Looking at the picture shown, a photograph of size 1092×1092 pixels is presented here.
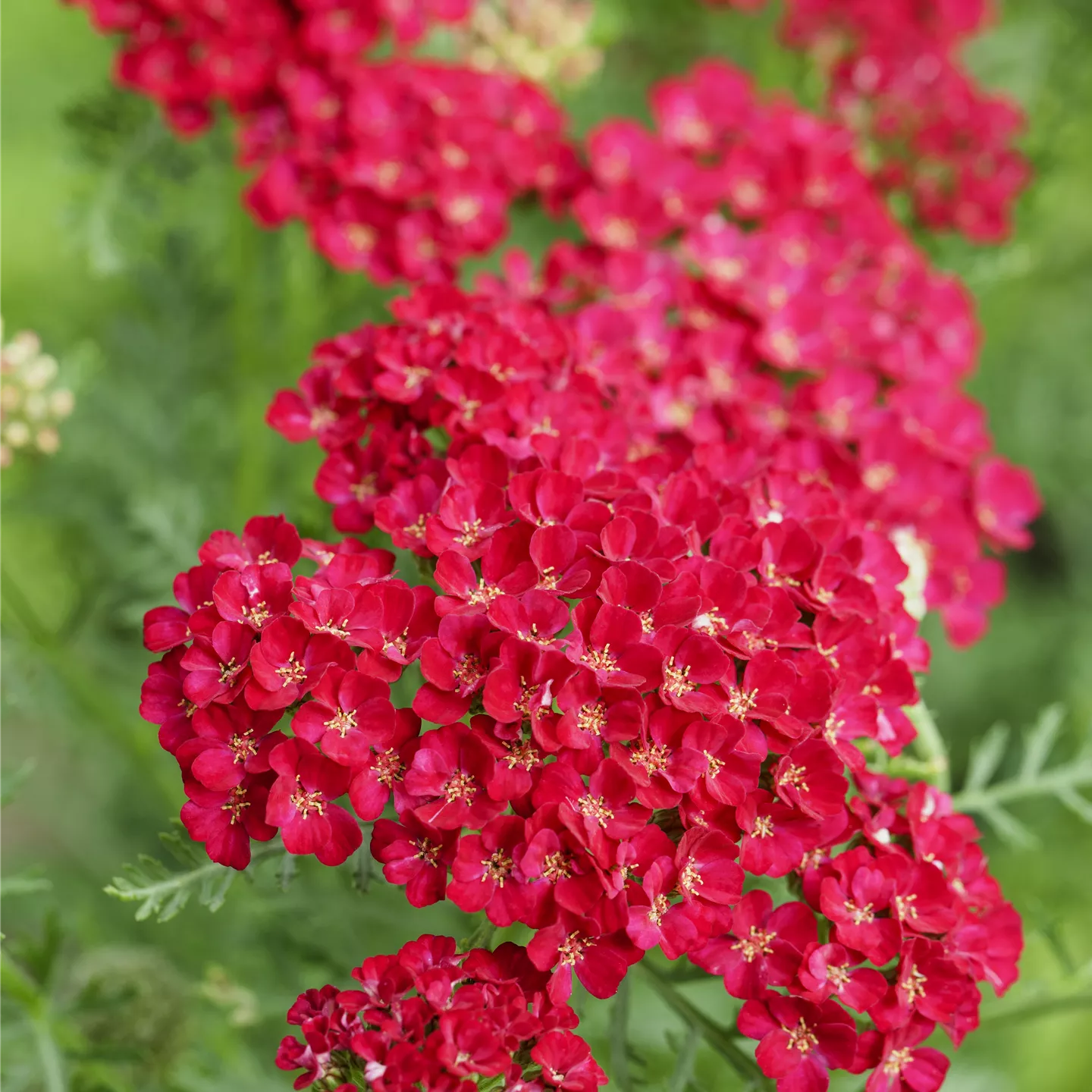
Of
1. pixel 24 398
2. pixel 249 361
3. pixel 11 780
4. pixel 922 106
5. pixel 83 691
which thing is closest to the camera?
pixel 11 780

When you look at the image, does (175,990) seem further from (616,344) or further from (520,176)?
(520,176)

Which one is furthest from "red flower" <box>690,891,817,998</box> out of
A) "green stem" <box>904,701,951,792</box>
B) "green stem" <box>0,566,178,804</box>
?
"green stem" <box>0,566,178,804</box>

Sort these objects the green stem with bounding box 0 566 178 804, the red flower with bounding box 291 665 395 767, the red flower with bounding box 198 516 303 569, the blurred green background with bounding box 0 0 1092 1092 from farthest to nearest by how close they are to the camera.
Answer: the green stem with bounding box 0 566 178 804 < the blurred green background with bounding box 0 0 1092 1092 < the red flower with bounding box 198 516 303 569 < the red flower with bounding box 291 665 395 767

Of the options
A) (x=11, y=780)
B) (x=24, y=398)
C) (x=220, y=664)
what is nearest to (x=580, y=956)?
(x=220, y=664)

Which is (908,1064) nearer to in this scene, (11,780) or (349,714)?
(349,714)

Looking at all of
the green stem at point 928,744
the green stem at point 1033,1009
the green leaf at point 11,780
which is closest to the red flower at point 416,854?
the green leaf at point 11,780

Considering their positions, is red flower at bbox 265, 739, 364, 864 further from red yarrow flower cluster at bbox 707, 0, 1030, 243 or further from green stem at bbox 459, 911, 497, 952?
red yarrow flower cluster at bbox 707, 0, 1030, 243
